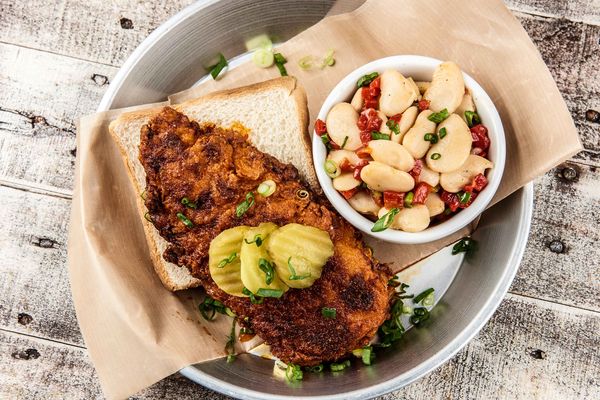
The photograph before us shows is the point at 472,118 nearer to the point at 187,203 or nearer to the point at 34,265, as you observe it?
the point at 187,203

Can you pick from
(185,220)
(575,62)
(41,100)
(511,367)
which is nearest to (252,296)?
(185,220)

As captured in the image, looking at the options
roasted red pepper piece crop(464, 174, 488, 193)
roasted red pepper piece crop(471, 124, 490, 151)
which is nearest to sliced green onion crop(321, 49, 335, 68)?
roasted red pepper piece crop(471, 124, 490, 151)

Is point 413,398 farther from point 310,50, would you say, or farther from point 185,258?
point 310,50

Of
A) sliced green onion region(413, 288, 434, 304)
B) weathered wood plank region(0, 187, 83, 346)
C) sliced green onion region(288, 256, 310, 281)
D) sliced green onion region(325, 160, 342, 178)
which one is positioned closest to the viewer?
sliced green onion region(288, 256, 310, 281)

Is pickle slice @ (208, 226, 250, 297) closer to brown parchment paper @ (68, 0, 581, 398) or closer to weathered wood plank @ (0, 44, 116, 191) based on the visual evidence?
brown parchment paper @ (68, 0, 581, 398)

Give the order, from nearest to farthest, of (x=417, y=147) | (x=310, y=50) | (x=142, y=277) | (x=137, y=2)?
(x=417, y=147) → (x=142, y=277) → (x=310, y=50) → (x=137, y=2)

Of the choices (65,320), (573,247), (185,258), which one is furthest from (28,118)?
(573,247)
